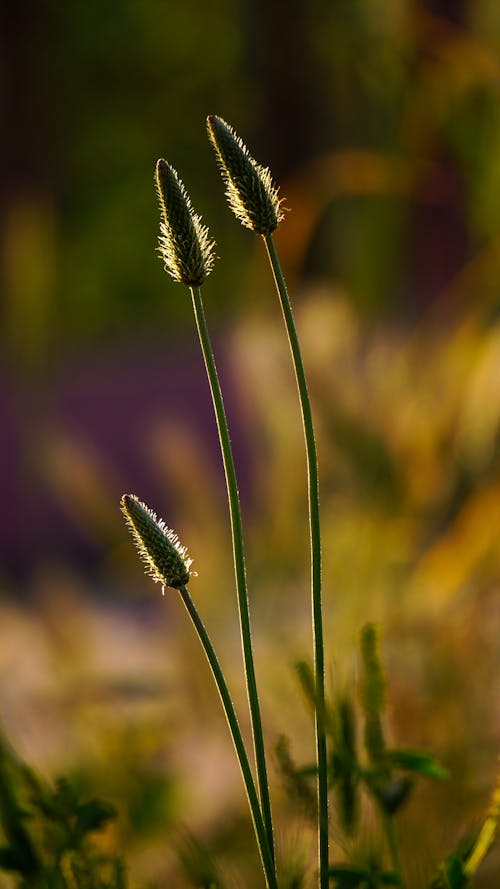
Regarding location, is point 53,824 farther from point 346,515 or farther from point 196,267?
point 346,515

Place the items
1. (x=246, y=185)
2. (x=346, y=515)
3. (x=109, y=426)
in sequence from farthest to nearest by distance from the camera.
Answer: (x=109, y=426), (x=346, y=515), (x=246, y=185)

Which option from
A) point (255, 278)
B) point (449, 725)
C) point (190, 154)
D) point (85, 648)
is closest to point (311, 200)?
point (255, 278)

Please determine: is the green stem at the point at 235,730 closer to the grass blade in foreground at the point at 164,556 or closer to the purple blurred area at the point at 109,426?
the grass blade in foreground at the point at 164,556

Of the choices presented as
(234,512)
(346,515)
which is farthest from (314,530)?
(346,515)

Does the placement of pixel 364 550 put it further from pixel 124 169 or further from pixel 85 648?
→ pixel 124 169

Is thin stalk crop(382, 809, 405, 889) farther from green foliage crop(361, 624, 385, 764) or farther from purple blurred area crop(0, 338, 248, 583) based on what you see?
purple blurred area crop(0, 338, 248, 583)

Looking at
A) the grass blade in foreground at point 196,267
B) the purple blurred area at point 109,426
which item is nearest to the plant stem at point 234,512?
the grass blade in foreground at point 196,267
